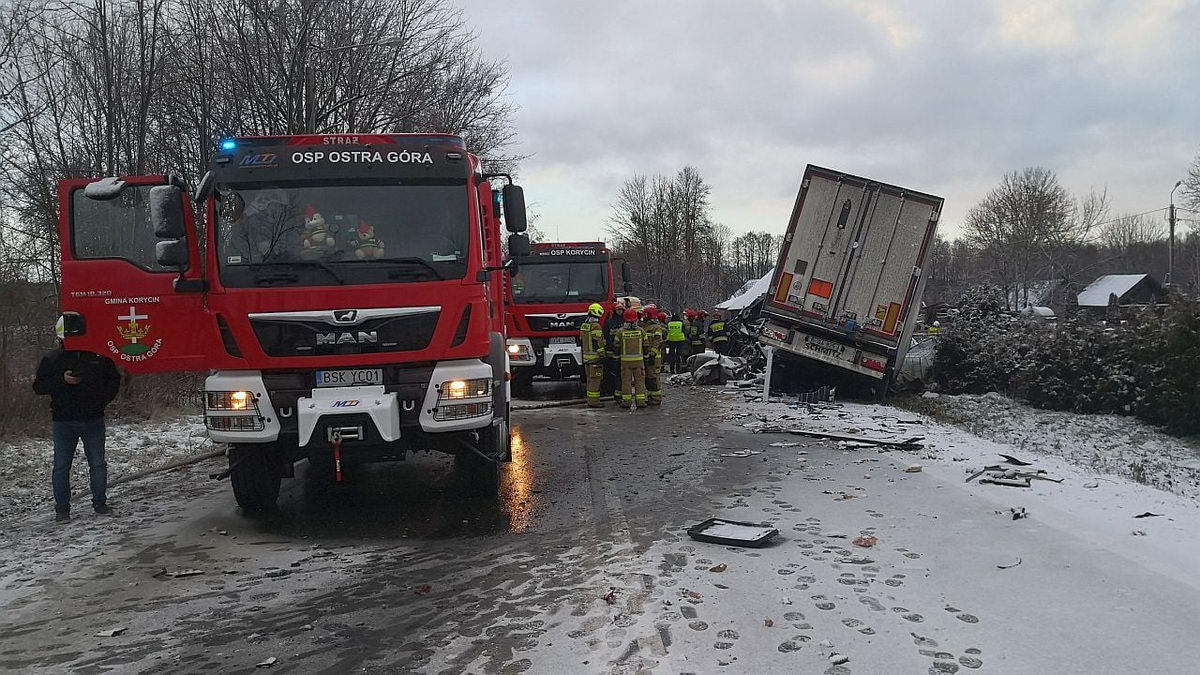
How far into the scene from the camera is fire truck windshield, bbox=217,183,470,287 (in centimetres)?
639

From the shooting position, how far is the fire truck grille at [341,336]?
6.29m

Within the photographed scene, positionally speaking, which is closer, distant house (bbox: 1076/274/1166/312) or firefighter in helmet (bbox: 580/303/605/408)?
firefighter in helmet (bbox: 580/303/605/408)

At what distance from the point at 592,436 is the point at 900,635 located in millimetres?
7226

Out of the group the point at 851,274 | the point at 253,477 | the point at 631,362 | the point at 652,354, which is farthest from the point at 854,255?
the point at 253,477

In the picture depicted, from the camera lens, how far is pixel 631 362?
13.5 meters

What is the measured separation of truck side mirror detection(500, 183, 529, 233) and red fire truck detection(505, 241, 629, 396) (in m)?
8.42

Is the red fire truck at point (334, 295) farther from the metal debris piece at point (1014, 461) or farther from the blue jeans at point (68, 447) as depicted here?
the metal debris piece at point (1014, 461)

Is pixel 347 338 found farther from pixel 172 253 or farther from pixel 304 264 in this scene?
pixel 172 253

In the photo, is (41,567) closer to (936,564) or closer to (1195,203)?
(936,564)

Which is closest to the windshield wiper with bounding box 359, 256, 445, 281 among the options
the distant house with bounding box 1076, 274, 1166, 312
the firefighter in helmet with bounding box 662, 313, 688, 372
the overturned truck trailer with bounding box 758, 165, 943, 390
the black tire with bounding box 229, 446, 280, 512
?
the black tire with bounding box 229, 446, 280, 512

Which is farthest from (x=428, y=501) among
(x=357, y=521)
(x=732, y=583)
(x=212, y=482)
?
(x=732, y=583)

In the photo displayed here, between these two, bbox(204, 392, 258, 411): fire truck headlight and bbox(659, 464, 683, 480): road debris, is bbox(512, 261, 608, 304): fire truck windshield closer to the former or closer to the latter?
bbox(659, 464, 683, 480): road debris

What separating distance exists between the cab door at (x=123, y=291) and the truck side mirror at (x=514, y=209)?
8.72ft

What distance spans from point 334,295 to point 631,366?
7788mm
